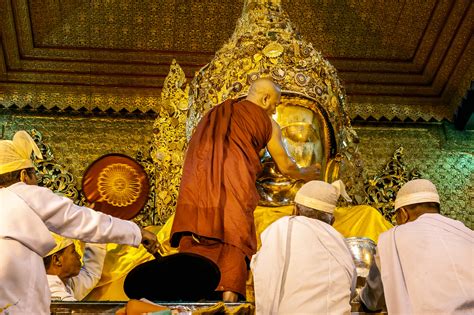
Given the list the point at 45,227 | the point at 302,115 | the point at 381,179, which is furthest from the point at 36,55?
the point at 45,227

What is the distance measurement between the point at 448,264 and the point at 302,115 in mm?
2330

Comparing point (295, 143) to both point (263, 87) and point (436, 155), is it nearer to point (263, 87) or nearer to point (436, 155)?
point (263, 87)

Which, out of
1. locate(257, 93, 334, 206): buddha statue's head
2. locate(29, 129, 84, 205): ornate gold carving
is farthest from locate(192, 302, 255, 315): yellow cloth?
locate(29, 129, 84, 205): ornate gold carving

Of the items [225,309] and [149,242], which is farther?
[149,242]

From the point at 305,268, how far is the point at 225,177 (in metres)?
0.95

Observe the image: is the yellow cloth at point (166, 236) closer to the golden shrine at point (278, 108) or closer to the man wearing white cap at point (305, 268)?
the golden shrine at point (278, 108)

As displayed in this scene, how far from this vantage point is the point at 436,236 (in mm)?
2613

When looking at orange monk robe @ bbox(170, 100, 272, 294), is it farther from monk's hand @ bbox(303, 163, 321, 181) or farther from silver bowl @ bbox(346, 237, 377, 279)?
silver bowl @ bbox(346, 237, 377, 279)

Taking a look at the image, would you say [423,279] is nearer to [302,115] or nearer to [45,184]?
[302,115]

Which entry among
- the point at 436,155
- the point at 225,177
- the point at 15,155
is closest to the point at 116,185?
the point at 225,177

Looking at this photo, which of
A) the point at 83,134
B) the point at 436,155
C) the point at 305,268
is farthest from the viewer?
the point at 436,155

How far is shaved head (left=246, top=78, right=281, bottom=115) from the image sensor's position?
3912 mm

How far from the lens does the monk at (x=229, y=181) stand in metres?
3.29

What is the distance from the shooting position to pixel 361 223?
4.35 metres
